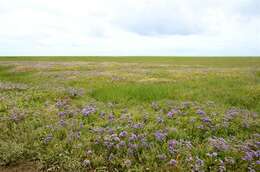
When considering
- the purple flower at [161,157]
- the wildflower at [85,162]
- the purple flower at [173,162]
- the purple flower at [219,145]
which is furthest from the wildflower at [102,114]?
the purple flower at [219,145]

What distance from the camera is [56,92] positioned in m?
9.98

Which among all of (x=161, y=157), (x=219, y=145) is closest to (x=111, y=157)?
(x=161, y=157)

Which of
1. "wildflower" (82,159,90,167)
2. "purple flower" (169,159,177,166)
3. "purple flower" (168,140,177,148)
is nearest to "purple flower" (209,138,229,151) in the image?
"purple flower" (168,140,177,148)

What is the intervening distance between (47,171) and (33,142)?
119 centimetres

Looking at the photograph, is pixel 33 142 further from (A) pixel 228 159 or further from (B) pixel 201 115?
(B) pixel 201 115

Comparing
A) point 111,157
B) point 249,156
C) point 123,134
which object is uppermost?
point 123,134

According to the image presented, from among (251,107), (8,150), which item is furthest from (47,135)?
(251,107)

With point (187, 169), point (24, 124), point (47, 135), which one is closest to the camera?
point (187, 169)

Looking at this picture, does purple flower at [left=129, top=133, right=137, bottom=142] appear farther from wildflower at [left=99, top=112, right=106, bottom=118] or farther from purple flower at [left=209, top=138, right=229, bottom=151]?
wildflower at [left=99, top=112, right=106, bottom=118]

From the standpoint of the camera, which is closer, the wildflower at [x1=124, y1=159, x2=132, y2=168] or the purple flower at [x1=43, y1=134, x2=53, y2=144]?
the wildflower at [x1=124, y1=159, x2=132, y2=168]

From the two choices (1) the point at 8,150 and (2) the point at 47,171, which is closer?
(2) the point at 47,171

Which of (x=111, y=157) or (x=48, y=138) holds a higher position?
(x=48, y=138)

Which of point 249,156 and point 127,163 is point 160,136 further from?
point 249,156

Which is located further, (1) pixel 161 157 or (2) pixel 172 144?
(2) pixel 172 144
